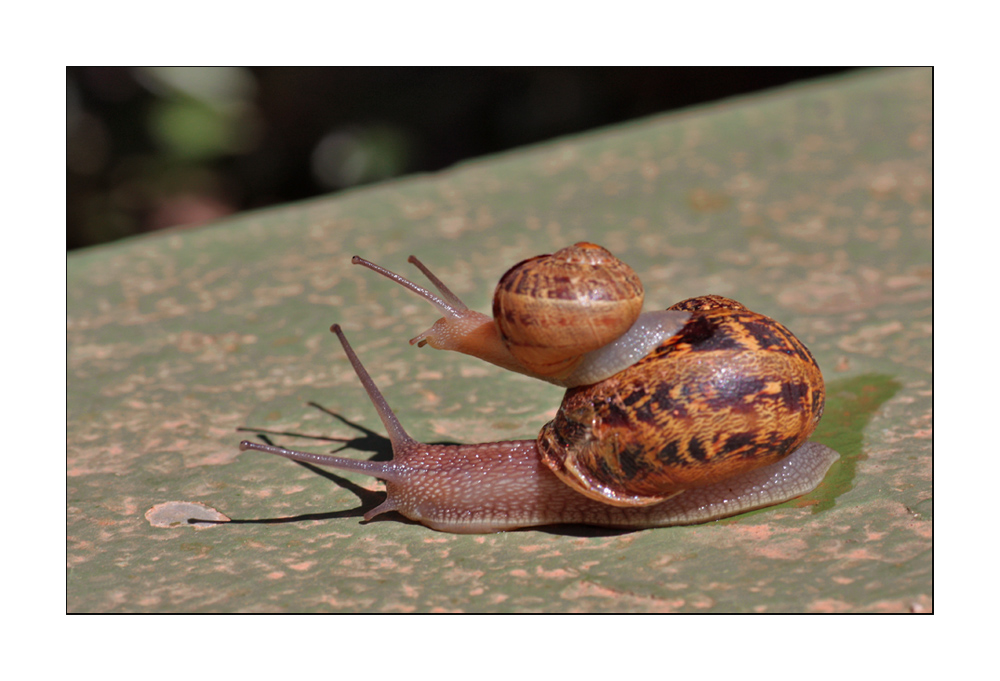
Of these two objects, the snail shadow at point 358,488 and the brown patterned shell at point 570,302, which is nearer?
the brown patterned shell at point 570,302

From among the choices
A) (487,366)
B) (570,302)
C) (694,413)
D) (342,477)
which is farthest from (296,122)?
(694,413)

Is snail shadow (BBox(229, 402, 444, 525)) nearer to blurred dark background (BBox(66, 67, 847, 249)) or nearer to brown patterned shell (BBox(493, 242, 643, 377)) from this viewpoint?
brown patterned shell (BBox(493, 242, 643, 377))

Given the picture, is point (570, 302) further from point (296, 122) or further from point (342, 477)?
point (296, 122)

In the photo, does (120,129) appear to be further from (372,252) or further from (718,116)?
(718,116)

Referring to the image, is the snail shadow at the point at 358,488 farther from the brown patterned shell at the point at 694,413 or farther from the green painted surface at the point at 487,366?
the brown patterned shell at the point at 694,413

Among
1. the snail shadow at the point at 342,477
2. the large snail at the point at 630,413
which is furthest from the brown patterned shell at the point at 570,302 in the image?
the snail shadow at the point at 342,477
